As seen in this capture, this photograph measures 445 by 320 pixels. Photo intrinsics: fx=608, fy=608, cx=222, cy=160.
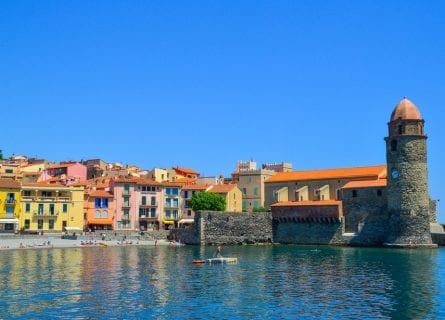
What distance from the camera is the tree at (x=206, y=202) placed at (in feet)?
256

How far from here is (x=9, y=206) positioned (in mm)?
68312

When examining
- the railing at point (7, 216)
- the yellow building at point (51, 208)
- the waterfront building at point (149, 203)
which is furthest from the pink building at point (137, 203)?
the railing at point (7, 216)

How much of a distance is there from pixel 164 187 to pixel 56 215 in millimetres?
16490

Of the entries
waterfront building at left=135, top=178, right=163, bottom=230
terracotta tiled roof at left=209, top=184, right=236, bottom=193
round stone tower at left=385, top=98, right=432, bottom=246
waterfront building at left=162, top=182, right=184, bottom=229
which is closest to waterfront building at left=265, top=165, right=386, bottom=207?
terracotta tiled roof at left=209, top=184, right=236, bottom=193

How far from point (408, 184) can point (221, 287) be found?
3514 cm

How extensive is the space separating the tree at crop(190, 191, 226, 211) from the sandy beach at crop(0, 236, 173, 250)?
963cm

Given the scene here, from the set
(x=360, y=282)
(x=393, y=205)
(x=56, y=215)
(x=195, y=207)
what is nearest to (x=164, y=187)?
(x=195, y=207)

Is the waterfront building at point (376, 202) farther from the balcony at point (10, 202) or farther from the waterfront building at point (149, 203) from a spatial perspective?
A: the balcony at point (10, 202)

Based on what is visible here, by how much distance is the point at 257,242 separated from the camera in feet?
241

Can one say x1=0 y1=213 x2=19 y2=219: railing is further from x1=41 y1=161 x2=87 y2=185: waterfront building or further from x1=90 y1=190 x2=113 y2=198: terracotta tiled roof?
x1=41 y1=161 x2=87 y2=185: waterfront building

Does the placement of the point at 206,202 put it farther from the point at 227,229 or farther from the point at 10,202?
the point at 10,202

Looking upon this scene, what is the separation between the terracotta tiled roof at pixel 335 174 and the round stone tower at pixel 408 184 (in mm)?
9383

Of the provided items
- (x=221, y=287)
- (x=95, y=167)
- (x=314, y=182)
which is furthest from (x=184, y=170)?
(x=221, y=287)

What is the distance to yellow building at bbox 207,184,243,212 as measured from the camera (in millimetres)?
84375
